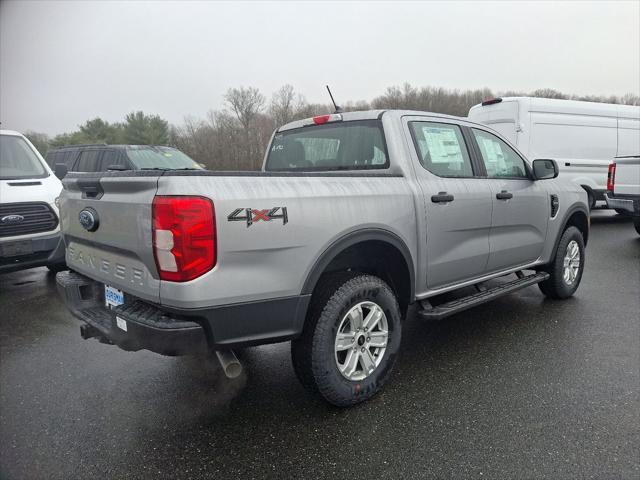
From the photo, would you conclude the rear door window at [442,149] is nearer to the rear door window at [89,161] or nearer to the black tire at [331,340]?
the black tire at [331,340]

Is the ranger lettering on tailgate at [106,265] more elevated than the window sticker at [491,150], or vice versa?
the window sticker at [491,150]

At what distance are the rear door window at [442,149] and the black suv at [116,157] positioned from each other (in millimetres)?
6996

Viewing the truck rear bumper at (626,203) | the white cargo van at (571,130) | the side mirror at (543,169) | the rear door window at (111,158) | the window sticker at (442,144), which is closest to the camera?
the window sticker at (442,144)

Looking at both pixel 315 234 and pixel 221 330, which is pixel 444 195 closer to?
pixel 315 234

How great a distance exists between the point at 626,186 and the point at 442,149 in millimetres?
6968

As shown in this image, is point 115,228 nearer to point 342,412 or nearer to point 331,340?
point 331,340

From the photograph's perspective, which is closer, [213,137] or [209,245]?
[209,245]

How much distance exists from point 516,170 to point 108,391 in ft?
12.6

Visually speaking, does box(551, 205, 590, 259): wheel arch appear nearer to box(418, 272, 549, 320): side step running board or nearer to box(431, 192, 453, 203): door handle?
box(418, 272, 549, 320): side step running board

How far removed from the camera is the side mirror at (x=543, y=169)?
416 cm

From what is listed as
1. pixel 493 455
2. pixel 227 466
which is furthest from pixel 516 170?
pixel 227 466

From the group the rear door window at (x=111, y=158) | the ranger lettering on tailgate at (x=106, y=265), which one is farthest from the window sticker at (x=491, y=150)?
the rear door window at (x=111, y=158)

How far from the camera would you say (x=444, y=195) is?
320 cm

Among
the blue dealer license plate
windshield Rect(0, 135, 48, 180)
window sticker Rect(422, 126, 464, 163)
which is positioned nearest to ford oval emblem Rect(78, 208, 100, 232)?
the blue dealer license plate
